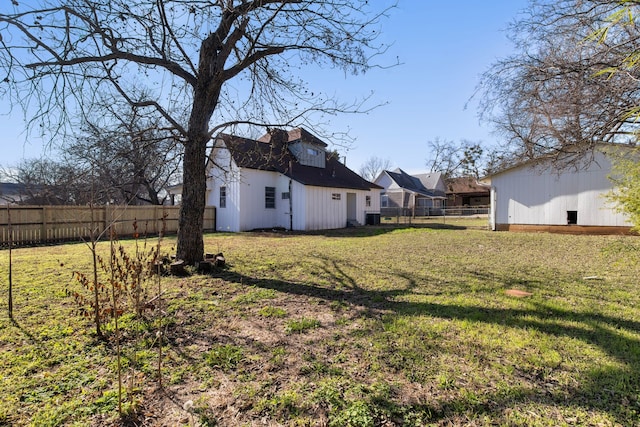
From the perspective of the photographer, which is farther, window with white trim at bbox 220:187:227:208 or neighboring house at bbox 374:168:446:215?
Answer: neighboring house at bbox 374:168:446:215

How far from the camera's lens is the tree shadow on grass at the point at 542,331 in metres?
2.17

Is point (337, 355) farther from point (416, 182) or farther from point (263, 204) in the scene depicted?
point (416, 182)

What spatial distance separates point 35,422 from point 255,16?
6227mm

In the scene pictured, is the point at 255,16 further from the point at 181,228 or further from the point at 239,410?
the point at 239,410

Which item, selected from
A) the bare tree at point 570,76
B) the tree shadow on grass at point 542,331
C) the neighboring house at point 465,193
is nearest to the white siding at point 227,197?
the tree shadow on grass at point 542,331

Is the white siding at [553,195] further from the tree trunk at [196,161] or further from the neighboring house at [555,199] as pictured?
the tree trunk at [196,161]

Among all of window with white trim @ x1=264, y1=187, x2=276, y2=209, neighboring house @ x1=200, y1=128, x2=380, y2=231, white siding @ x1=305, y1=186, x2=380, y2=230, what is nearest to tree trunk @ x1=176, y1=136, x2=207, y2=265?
neighboring house @ x1=200, y1=128, x2=380, y2=231

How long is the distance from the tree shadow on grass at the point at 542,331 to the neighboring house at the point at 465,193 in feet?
139

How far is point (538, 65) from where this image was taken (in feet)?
18.6

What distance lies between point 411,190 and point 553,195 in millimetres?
23519

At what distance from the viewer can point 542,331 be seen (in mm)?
3385

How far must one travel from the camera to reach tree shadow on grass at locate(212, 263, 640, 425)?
2170mm

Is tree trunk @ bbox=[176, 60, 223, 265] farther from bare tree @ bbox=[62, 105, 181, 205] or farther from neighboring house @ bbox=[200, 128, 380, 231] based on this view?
neighboring house @ bbox=[200, 128, 380, 231]

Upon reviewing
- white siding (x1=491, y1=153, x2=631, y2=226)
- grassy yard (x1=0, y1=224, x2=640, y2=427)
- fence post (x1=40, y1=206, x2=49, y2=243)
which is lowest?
grassy yard (x1=0, y1=224, x2=640, y2=427)
